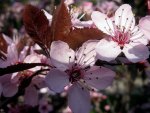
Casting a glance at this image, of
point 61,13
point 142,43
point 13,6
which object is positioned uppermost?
point 61,13

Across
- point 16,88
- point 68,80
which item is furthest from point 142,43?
point 16,88

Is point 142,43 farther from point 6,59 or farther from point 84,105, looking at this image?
point 6,59

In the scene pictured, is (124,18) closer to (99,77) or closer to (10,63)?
(99,77)

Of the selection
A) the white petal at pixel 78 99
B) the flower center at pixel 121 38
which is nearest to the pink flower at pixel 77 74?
the white petal at pixel 78 99

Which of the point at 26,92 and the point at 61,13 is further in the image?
the point at 26,92

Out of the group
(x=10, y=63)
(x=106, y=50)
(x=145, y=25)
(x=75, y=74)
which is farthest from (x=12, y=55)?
(x=145, y=25)

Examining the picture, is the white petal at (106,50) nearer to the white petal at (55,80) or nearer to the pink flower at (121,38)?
the pink flower at (121,38)
